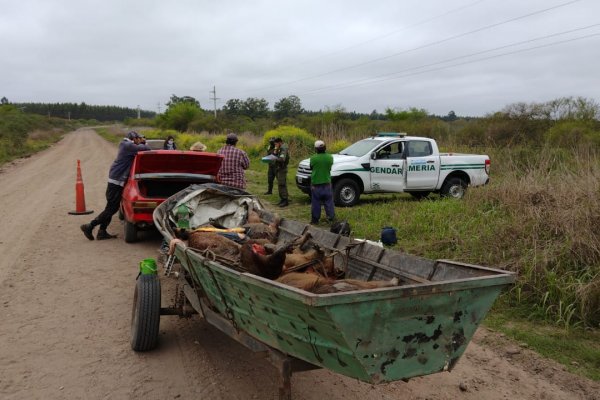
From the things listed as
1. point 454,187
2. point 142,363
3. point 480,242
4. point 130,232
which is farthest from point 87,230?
point 454,187

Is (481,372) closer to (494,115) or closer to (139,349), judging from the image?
(139,349)

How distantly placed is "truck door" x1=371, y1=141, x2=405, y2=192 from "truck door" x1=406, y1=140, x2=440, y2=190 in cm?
19

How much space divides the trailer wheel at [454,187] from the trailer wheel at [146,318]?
10200 millimetres

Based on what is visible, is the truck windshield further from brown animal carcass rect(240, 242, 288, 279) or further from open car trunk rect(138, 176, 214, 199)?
brown animal carcass rect(240, 242, 288, 279)

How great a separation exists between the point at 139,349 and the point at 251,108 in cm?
6476

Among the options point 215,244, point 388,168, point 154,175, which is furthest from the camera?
point 388,168

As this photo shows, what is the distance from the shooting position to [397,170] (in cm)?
1256

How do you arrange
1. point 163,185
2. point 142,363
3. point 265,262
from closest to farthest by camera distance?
point 265,262, point 142,363, point 163,185

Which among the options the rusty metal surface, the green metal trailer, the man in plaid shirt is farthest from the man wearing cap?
the rusty metal surface

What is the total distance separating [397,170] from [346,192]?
4.81 feet

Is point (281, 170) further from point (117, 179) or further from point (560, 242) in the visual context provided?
point (560, 242)

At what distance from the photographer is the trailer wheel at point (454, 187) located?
13133mm

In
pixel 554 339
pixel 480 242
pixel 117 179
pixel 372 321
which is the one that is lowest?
pixel 554 339

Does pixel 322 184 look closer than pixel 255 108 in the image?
Yes
